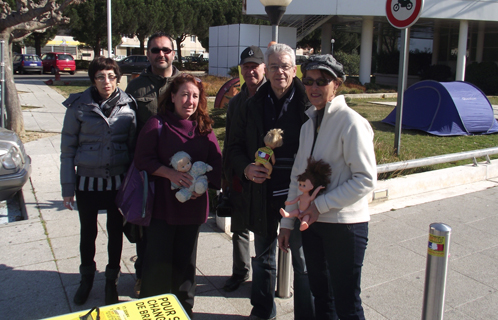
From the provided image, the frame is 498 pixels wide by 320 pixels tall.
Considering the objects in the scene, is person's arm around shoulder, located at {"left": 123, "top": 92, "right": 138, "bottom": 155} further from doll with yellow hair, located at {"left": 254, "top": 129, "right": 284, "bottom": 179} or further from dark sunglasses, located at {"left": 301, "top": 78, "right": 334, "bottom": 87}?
dark sunglasses, located at {"left": 301, "top": 78, "right": 334, "bottom": 87}

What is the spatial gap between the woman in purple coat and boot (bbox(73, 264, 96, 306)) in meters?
0.68

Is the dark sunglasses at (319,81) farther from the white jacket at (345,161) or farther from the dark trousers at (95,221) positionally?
the dark trousers at (95,221)

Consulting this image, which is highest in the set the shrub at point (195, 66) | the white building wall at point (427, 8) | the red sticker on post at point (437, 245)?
the white building wall at point (427, 8)

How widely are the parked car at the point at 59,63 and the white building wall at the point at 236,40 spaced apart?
44.2 feet

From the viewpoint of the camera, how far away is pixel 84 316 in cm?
156

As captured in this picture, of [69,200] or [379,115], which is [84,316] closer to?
[69,200]

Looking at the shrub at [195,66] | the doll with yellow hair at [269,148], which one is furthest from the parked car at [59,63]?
the doll with yellow hair at [269,148]

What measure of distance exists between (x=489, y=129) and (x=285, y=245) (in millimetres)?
9760

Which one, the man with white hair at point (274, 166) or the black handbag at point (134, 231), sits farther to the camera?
the black handbag at point (134, 231)

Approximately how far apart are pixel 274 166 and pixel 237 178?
0.51 meters

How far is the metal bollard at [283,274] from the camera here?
3449mm

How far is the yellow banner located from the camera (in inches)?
63.6

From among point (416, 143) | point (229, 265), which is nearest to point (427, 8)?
point (416, 143)

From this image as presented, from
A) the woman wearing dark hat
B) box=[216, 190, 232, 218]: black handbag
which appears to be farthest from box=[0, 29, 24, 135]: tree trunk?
the woman wearing dark hat
